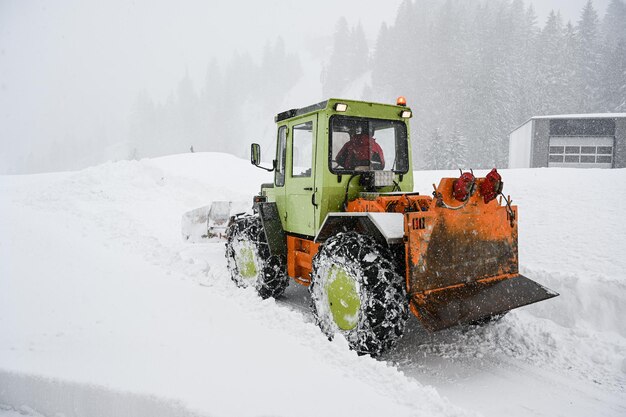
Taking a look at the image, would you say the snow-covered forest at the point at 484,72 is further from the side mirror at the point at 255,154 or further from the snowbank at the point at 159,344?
the snowbank at the point at 159,344

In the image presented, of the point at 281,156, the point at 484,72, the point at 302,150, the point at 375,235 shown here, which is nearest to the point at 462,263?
the point at 375,235

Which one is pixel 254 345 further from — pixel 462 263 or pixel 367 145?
pixel 367 145

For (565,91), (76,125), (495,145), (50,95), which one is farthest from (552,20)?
(50,95)

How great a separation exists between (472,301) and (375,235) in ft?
3.47

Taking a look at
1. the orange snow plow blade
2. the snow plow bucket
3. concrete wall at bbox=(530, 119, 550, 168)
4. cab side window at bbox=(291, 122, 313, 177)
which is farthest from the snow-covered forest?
the orange snow plow blade

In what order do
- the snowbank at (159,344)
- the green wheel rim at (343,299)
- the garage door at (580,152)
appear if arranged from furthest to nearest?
the garage door at (580,152) < the green wheel rim at (343,299) < the snowbank at (159,344)

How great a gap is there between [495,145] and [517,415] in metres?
38.2

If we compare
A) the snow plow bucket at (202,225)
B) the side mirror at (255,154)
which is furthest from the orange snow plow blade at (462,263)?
the snow plow bucket at (202,225)

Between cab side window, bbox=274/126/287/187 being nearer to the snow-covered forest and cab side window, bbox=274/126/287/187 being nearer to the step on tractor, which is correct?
the step on tractor

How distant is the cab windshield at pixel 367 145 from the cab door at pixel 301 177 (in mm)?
279

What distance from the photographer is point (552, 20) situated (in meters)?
43.9

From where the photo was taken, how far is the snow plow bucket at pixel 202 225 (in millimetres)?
8414

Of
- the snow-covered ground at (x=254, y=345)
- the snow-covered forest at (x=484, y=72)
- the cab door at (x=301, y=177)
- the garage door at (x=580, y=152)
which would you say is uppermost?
the snow-covered forest at (x=484, y=72)

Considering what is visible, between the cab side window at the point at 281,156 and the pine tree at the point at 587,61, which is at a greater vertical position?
the pine tree at the point at 587,61
